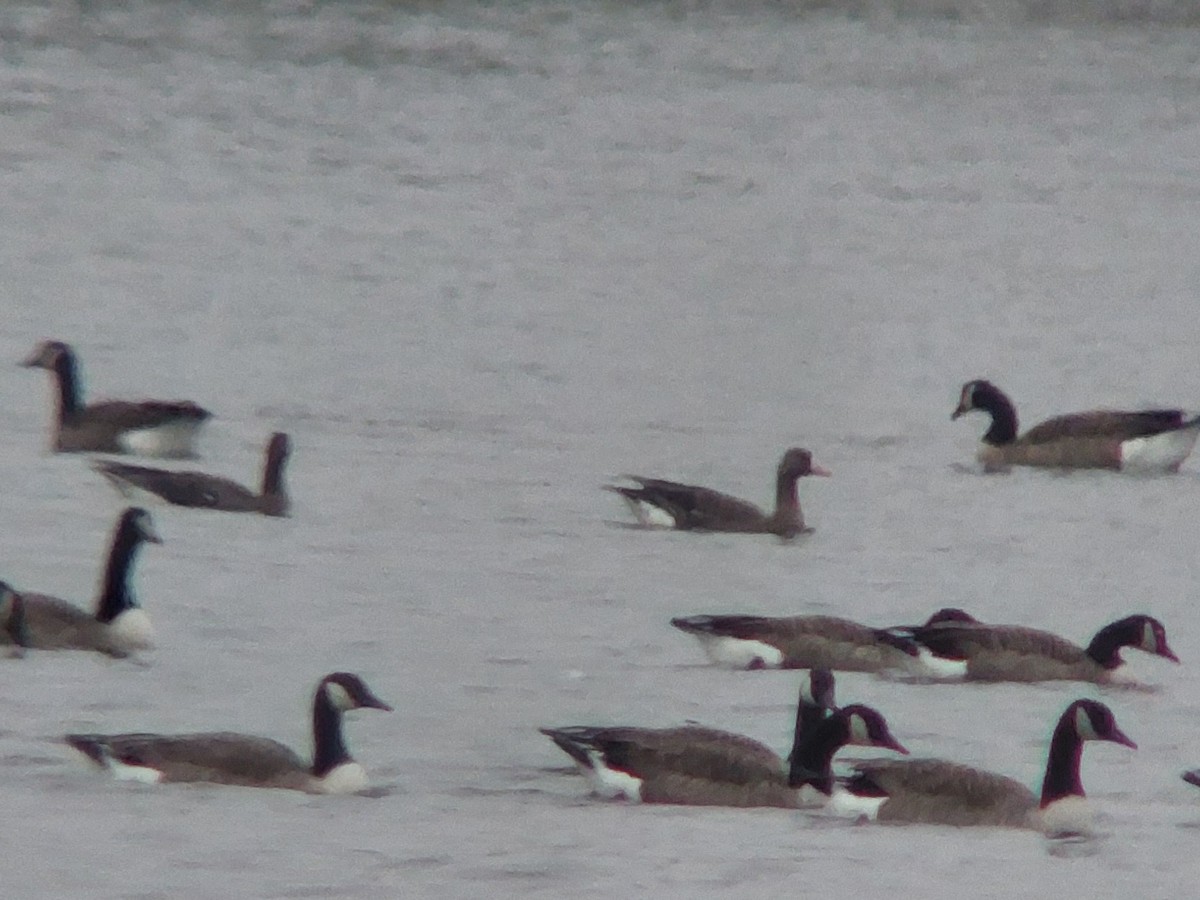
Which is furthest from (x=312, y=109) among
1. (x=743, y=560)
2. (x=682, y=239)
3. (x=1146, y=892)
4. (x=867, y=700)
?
(x=1146, y=892)

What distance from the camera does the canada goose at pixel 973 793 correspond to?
11.4m

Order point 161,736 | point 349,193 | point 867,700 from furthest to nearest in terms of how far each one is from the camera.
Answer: point 349,193
point 867,700
point 161,736

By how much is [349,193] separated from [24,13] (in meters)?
23.9

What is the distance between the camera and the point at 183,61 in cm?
5038

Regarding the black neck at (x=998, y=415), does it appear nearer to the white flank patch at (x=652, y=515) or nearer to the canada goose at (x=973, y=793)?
the white flank patch at (x=652, y=515)

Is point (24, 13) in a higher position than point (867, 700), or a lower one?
higher

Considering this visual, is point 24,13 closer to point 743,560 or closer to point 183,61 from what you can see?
point 183,61

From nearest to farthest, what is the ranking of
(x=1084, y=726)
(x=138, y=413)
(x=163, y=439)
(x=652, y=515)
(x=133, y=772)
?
(x=133, y=772)
(x=1084, y=726)
(x=652, y=515)
(x=163, y=439)
(x=138, y=413)

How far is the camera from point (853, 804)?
37.7ft

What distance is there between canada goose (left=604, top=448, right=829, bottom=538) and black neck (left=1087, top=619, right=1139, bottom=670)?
365 centimetres

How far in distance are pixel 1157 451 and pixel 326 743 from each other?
10227mm

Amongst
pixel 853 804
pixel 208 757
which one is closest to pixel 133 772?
pixel 208 757

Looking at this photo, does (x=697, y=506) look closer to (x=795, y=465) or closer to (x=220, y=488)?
(x=795, y=465)

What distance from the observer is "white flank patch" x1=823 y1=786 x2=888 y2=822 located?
1150 centimetres
